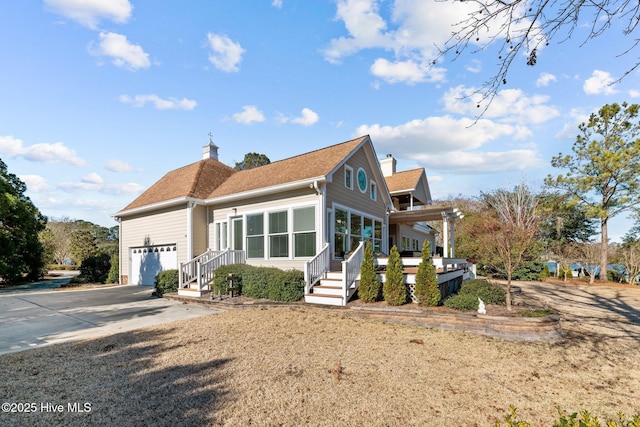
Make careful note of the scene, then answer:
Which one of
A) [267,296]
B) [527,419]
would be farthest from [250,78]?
[527,419]

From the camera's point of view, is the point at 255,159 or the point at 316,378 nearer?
the point at 316,378

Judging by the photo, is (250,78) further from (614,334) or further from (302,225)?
(614,334)

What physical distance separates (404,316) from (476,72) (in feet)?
19.2

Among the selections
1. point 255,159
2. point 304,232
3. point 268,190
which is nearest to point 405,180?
point 304,232

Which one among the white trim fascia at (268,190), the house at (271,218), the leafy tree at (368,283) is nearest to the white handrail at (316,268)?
the house at (271,218)

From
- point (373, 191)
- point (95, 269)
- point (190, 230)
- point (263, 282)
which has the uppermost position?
point (373, 191)

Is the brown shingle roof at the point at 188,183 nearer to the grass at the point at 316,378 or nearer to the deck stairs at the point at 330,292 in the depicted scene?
the deck stairs at the point at 330,292

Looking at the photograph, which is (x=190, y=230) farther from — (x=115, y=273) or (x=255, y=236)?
(x=115, y=273)

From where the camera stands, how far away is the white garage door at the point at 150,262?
49.2ft

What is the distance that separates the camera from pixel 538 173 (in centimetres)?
2788

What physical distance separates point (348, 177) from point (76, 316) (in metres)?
9.71

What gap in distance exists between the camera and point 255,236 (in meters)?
12.7

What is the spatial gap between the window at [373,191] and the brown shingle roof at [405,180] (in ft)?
11.2

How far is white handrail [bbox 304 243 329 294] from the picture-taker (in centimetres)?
991
